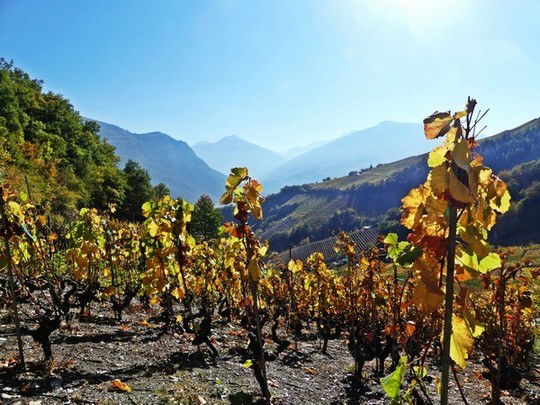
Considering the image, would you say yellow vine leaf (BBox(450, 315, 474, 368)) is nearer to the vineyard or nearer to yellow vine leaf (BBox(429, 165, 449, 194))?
the vineyard

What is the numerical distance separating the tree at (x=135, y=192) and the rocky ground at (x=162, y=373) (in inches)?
1643

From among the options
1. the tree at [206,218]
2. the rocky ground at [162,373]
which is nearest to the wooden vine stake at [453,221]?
the rocky ground at [162,373]

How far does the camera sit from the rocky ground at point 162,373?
422cm

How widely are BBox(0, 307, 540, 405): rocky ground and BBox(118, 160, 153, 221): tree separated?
4173 cm

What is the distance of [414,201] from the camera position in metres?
2.08

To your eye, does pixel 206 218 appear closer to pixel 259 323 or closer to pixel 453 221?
pixel 259 323

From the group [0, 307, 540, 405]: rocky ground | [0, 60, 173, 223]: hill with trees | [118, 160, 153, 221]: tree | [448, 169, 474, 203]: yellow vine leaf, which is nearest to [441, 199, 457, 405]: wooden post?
[448, 169, 474, 203]: yellow vine leaf

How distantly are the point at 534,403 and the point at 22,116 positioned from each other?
1940 inches

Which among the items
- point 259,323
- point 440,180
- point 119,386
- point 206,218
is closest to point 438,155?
point 440,180

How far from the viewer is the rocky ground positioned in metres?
4.22

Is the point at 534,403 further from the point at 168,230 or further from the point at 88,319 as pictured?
the point at 88,319

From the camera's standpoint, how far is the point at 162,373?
528 cm

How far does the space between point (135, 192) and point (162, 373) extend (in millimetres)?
48480

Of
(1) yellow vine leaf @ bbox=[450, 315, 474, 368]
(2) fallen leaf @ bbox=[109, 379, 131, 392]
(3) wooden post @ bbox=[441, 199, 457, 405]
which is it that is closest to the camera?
(3) wooden post @ bbox=[441, 199, 457, 405]
